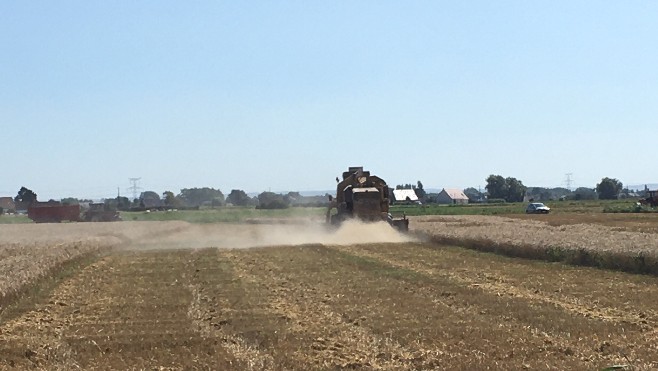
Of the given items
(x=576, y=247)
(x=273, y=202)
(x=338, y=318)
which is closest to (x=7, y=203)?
(x=273, y=202)

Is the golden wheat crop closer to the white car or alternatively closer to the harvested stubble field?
the harvested stubble field

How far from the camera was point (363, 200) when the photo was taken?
→ 46312 millimetres

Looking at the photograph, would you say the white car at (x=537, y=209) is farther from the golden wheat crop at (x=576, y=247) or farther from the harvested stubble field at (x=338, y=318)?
the harvested stubble field at (x=338, y=318)

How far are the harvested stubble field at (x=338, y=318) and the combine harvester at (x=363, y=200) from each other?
16.8m

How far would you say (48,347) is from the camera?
13.9 m

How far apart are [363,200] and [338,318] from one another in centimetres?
3007

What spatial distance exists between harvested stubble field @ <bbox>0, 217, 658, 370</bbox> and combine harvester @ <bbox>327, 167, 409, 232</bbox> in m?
16.8

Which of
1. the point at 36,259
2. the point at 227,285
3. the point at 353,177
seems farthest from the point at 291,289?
the point at 353,177

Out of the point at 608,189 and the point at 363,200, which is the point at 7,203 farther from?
the point at 363,200

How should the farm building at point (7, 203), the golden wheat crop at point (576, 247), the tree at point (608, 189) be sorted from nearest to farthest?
the golden wheat crop at point (576, 247)
the farm building at point (7, 203)
the tree at point (608, 189)

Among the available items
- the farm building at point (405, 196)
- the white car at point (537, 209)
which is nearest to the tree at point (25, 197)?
the farm building at point (405, 196)

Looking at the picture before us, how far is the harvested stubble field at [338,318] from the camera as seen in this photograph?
41.7 ft

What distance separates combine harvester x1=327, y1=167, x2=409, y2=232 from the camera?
46.3 metres

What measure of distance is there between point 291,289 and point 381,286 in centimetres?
245
